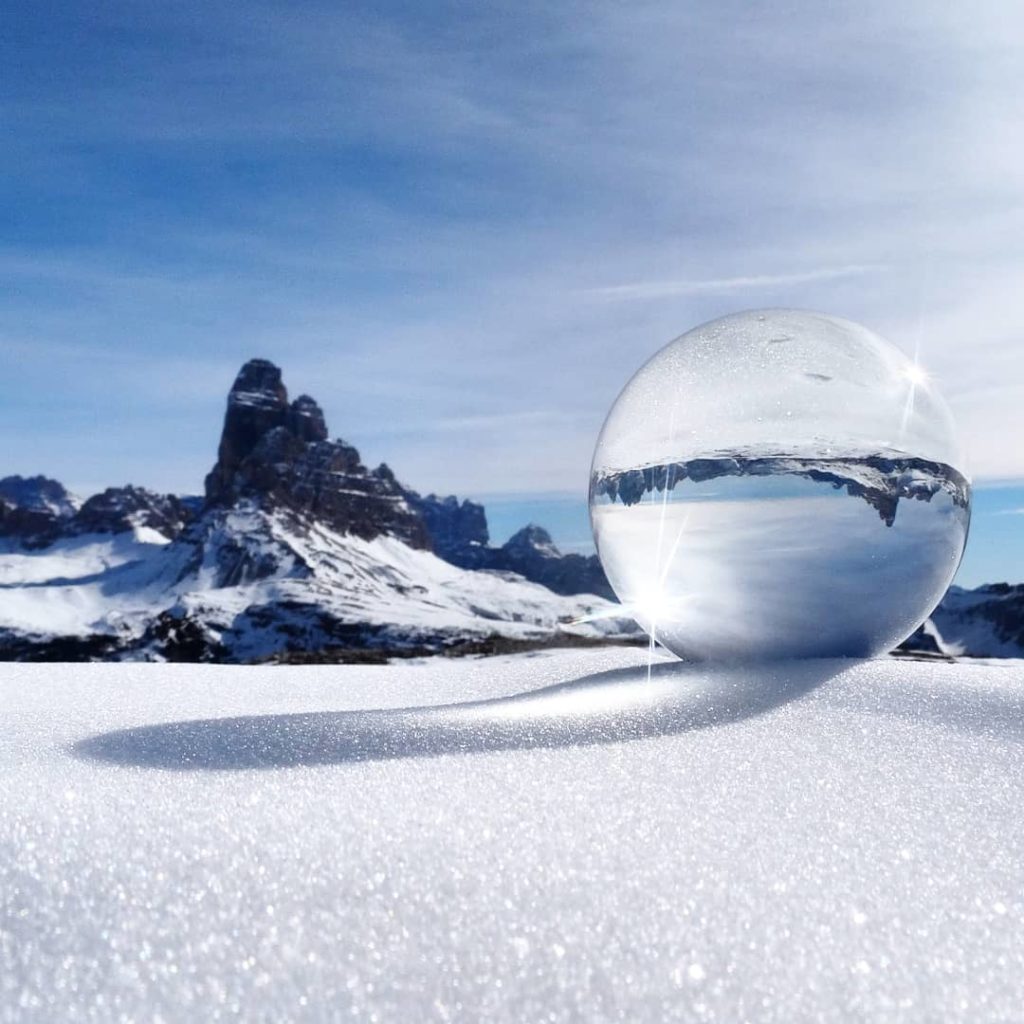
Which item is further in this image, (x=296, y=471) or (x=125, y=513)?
(x=125, y=513)

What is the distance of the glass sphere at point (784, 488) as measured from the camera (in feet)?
13.3

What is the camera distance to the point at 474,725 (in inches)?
132

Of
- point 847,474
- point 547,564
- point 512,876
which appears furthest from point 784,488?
point 547,564

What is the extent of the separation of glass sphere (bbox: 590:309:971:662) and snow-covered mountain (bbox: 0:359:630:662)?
63.9 meters

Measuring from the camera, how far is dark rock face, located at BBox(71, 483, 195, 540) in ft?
452

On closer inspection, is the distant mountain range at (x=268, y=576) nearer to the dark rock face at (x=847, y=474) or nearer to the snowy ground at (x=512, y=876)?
the dark rock face at (x=847, y=474)

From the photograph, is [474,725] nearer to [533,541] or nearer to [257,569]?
Answer: [257,569]

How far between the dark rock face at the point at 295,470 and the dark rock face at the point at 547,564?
117 ft

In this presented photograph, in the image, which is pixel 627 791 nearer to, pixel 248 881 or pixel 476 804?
pixel 476 804

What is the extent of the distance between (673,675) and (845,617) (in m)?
0.82

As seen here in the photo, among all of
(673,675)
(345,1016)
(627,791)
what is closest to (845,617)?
(673,675)

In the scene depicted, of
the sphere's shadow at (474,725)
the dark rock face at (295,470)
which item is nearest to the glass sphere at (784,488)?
the sphere's shadow at (474,725)

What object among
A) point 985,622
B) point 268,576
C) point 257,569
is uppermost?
point 257,569

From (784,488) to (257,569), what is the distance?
368ft
